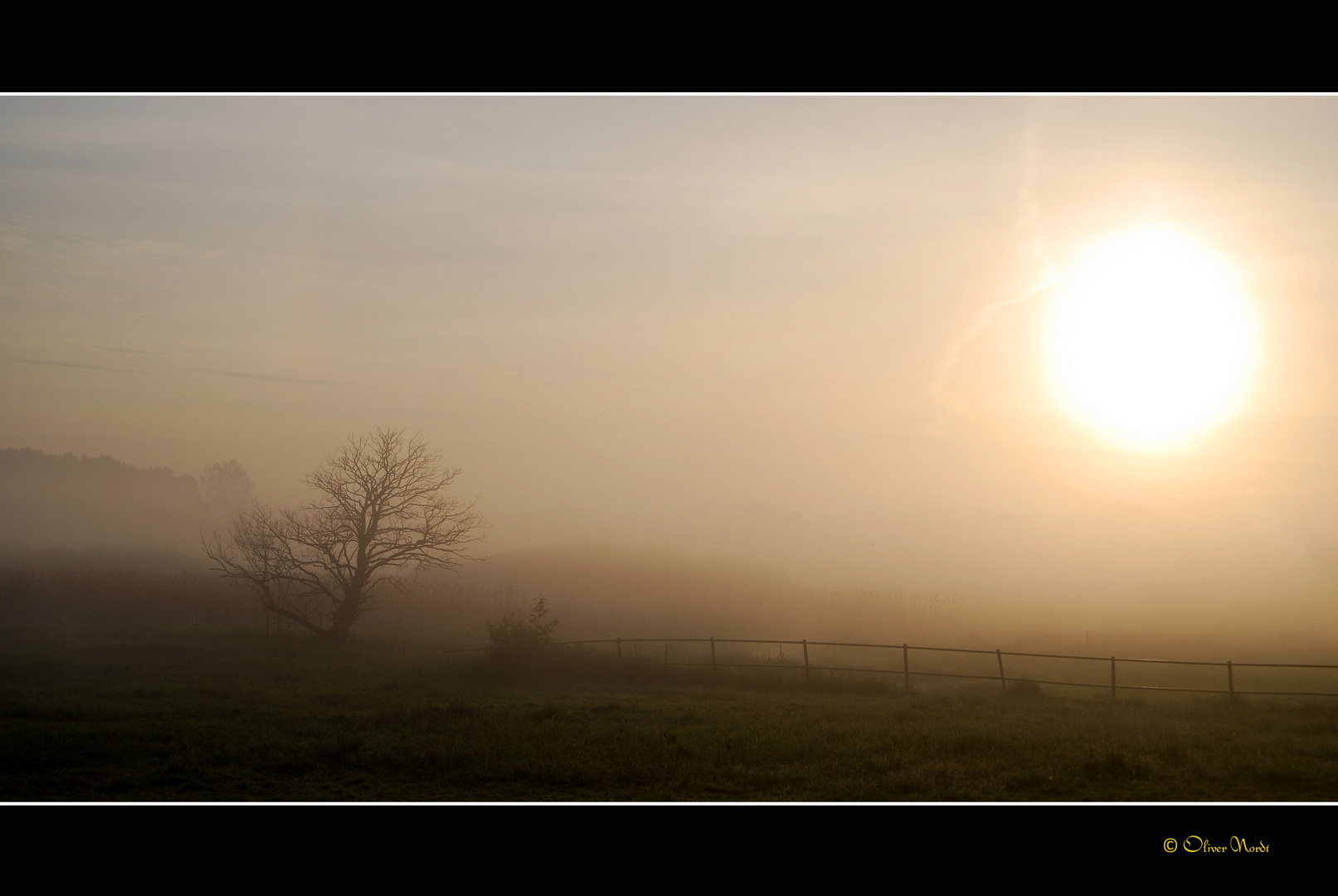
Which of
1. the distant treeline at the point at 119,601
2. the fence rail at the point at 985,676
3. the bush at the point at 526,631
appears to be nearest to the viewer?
the fence rail at the point at 985,676

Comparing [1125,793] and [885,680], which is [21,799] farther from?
[885,680]

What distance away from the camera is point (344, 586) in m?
33.0

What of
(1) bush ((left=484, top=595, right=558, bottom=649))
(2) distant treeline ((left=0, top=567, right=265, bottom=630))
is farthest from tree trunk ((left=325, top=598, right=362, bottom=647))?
(1) bush ((left=484, top=595, right=558, bottom=649))

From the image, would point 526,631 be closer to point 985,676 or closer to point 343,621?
point 343,621

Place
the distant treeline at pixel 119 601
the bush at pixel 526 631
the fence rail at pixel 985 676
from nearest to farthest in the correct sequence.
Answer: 1. the fence rail at pixel 985 676
2. the bush at pixel 526 631
3. the distant treeline at pixel 119 601

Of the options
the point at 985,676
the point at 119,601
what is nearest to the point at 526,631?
the point at 985,676

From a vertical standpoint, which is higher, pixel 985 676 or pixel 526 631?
pixel 526 631

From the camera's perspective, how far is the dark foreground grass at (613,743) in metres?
13.3

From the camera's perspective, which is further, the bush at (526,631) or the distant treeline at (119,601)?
the distant treeline at (119,601)

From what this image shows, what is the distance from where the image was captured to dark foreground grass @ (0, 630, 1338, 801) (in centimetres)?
1331

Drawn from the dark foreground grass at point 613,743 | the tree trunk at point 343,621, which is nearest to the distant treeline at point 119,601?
the tree trunk at point 343,621

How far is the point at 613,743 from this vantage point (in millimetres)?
15703

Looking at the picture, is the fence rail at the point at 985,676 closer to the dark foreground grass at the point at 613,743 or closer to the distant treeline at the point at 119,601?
the dark foreground grass at the point at 613,743

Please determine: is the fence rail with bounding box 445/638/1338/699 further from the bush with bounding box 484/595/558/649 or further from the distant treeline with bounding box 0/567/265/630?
the distant treeline with bounding box 0/567/265/630
